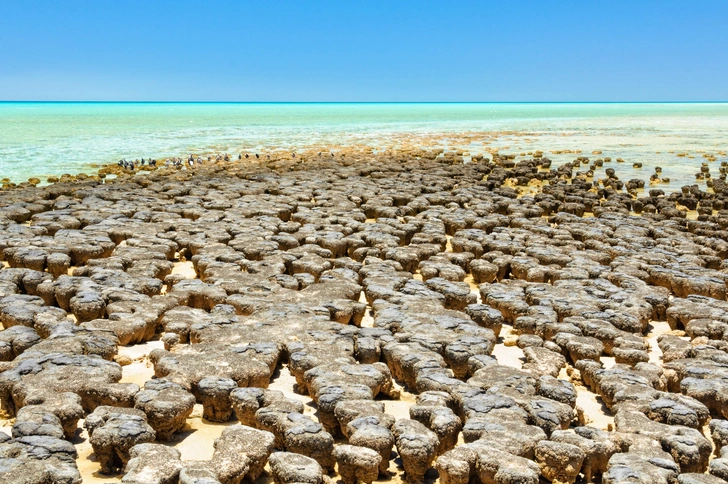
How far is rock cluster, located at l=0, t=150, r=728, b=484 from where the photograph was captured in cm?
498

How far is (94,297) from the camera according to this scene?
8.11 metres

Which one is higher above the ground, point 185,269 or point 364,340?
point 364,340

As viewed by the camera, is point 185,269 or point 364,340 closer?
point 364,340

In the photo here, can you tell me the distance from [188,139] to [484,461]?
40.9 m

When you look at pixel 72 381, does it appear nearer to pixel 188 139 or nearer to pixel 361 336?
pixel 361 336

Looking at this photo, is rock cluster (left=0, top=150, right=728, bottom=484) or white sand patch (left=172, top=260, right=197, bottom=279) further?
white sand patch (left=172, top=260, right=197, bottom=279)

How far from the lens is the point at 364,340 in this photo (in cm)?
707

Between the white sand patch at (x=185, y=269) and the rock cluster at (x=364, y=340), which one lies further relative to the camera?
the white sand patch at (x=185, y=269)

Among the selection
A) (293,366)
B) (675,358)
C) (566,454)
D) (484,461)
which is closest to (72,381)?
(293,366)

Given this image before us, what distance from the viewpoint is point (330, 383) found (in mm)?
6020

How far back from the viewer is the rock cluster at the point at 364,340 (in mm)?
4977

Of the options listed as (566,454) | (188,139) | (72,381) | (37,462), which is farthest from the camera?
(188,139)

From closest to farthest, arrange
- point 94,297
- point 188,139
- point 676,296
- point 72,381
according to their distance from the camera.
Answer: point 72,381
point 94,297
point 676,296
point 188,139

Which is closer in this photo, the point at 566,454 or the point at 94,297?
the point at 566,454
